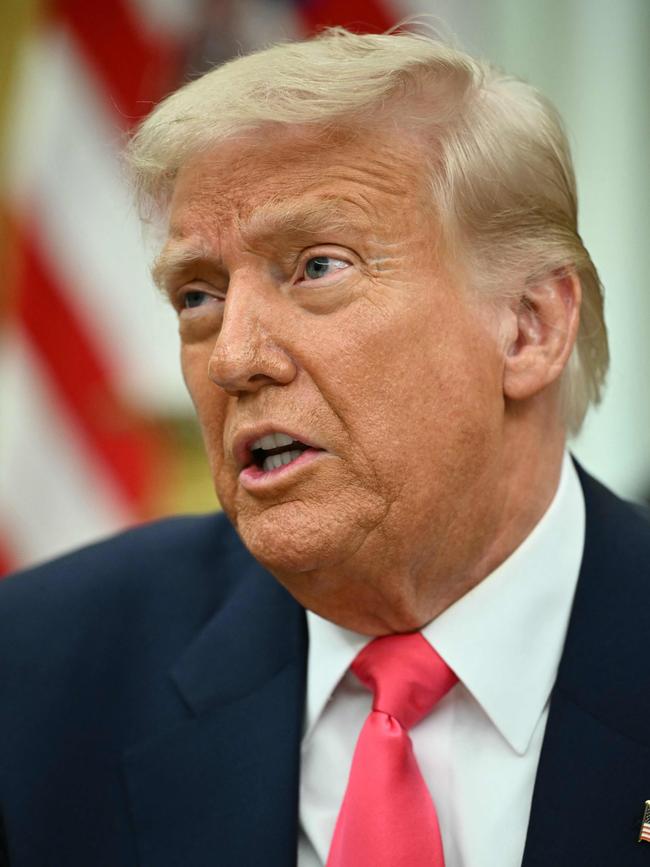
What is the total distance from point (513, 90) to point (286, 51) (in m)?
0.41

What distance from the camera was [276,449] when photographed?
1718 millimetres

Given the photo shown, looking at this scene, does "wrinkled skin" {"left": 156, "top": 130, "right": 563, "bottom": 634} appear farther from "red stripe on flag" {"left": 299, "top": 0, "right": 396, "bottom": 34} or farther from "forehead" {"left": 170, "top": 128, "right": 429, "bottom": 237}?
"red stripe on flag" {"left": 299, "top": 0, "right": 396, "bottom": 34}

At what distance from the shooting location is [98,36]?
3.85 m

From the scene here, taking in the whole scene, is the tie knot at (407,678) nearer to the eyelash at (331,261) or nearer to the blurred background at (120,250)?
the eyelash at (331,261)

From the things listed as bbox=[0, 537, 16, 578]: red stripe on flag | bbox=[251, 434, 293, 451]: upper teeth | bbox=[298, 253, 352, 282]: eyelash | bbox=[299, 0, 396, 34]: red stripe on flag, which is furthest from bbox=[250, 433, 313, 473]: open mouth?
bbox=[299, 0, 396, 34]: red stripe on flag

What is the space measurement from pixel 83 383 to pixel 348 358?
8.01 feet

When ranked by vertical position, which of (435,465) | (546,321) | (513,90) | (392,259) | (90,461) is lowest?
(90,461)

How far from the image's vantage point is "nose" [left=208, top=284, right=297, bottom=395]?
1.63 metres

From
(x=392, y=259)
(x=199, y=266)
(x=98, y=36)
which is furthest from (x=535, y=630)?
(x=98, y=36)

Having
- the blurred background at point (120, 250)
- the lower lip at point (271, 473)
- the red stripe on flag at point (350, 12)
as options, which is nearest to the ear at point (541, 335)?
the lower lip at point (271, 473)

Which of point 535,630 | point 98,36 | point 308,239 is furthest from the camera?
point 98,36

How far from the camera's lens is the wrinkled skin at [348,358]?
1646mm

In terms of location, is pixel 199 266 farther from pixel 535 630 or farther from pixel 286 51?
pixel 535 630

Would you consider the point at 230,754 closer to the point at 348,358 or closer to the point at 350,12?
the point at 348,358
